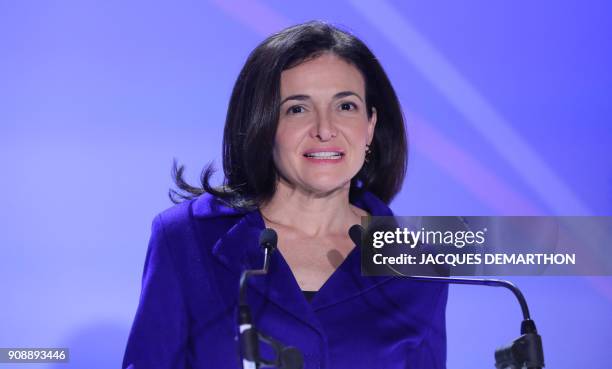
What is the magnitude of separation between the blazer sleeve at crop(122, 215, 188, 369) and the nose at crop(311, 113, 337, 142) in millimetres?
331

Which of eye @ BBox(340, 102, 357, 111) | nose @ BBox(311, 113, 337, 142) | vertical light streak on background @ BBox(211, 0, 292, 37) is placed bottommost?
nose @ BBox(311, 113, 337, 142)

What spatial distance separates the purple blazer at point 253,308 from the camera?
1572 millimetres

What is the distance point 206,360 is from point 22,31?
3.24 ft

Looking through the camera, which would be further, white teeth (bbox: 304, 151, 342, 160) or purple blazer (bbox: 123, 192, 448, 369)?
white teeth (bbox: 304, 151, 342, 160)

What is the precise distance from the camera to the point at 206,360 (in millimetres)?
1578

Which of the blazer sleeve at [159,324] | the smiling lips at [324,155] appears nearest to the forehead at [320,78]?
the smiling lips at [324,155]

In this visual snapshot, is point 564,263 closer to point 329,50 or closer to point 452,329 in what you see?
point 452,329

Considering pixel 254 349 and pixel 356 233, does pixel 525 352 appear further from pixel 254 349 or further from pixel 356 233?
pixel 356 233

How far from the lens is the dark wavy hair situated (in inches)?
67.1

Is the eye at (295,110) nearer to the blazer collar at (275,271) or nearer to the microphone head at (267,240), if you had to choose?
the blazer collar at (275,271)

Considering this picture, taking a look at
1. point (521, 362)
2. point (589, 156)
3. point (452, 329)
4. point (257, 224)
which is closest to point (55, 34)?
point (257, 224)

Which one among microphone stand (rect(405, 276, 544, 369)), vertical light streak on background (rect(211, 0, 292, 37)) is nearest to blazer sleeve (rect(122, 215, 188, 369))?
microphone stand (rect(405, 276, 544, 369))

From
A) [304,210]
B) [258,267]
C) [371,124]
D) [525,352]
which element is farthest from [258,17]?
[525,352]

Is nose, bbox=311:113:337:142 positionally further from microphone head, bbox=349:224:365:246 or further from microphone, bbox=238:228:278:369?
microphone, bbox=238:228:278:369
